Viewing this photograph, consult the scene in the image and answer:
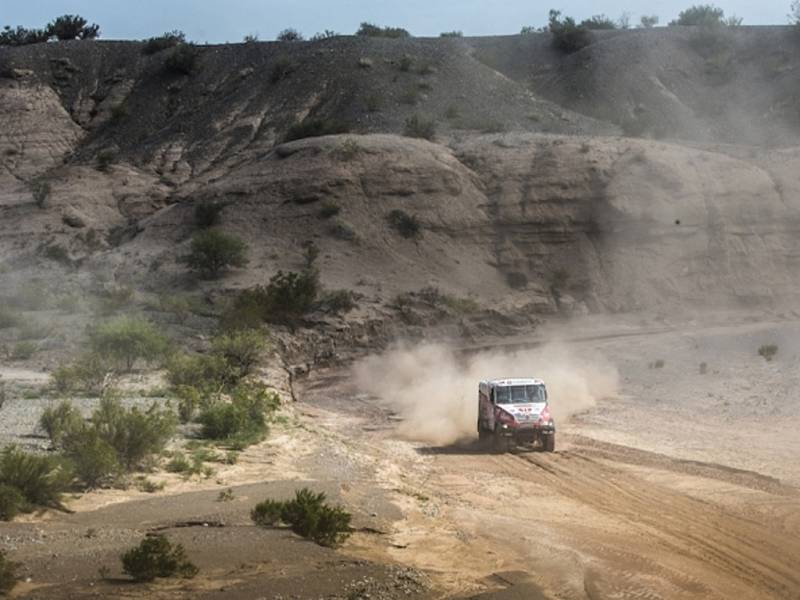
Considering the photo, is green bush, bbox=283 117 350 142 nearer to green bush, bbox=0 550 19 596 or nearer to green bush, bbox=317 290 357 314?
green bush, bbox=317 290 357 314

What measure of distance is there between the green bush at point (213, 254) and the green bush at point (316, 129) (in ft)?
62.9

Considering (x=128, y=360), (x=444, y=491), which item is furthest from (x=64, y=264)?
(x=444, y=491)

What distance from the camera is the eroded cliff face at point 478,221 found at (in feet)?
189

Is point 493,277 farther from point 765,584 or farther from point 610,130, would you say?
point 765,584

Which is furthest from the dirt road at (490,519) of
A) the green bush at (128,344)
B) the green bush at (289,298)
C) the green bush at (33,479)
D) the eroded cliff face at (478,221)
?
the eroded cliff face at (478,221)

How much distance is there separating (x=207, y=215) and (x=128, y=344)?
23.3 meters

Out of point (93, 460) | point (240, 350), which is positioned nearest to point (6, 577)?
point (93, 460)

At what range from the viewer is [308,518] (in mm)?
16453

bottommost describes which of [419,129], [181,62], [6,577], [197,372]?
[6,577]

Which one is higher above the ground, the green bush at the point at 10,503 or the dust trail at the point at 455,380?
the dust trail at the point at 455,380

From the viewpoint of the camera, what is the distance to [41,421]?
24.1m

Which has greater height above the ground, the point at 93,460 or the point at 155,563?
the point at 93,460

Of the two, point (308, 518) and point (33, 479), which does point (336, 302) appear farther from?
point (308, 518)

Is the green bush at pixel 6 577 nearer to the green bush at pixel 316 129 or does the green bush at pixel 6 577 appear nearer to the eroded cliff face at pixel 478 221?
the eroded cliff face at pixel 478 221
